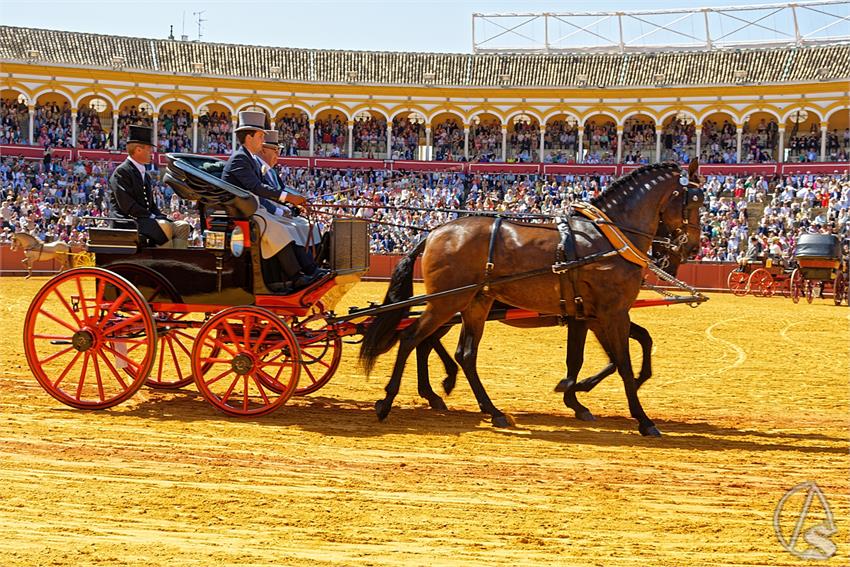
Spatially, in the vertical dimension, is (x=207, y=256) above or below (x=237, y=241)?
below

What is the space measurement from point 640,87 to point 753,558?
3747 centimetres

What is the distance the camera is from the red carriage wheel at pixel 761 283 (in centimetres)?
2600

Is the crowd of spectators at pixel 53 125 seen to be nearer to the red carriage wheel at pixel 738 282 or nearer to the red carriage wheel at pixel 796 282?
the red carriage wheel at pixel 738 282

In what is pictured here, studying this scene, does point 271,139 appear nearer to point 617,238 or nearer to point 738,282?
point 617,238

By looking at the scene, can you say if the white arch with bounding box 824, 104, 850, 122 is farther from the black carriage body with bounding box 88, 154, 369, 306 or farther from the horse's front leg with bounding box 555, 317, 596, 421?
the black carriage body with bounding box 88, 154, 369, 306

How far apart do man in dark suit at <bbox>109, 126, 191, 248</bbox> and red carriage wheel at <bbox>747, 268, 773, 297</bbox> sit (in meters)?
20.6

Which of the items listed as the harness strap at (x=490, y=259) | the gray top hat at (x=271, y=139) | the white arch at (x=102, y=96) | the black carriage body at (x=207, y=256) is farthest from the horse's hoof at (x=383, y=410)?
the white arch at (x=102, y=96)

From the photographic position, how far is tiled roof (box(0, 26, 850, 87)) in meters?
39.5

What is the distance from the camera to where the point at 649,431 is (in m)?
7.08

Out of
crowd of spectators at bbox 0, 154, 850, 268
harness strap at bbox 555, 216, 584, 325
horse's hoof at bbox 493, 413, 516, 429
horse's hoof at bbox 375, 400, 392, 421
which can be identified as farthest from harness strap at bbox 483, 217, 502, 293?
crowd of spectators at bbox 0, 154, 850, 268

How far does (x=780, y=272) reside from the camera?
2578 cm

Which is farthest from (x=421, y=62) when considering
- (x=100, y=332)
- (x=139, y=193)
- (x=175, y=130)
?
(x=100, y=332)

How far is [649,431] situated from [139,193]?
172 inches

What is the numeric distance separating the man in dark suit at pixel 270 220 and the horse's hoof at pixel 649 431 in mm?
2700
